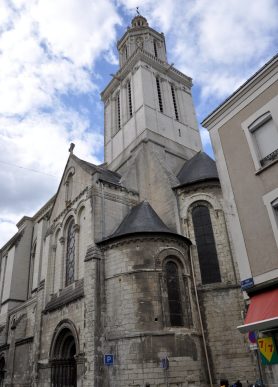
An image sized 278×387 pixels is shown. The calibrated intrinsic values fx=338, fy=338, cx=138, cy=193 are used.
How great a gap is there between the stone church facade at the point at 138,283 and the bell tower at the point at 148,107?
0.20 m

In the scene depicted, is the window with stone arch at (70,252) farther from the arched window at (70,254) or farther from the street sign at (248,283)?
the street sign at (248,283)

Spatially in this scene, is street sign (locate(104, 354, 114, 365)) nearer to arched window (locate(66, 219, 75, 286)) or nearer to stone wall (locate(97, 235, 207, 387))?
stone wall (locate(97, 235, 207, 387))

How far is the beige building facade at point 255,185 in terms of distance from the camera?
23.4 feet

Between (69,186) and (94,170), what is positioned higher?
(69,186)

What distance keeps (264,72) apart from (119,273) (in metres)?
8.75

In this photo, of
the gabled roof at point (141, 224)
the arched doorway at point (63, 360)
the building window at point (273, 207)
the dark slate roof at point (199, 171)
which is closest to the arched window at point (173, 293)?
the gabled roof at point (141, 224)

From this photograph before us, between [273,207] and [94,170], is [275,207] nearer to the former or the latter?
[273,207]

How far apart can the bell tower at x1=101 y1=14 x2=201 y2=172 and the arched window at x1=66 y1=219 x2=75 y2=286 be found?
5.88m

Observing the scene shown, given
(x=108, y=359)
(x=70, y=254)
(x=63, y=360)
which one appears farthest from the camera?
(x=70, y=254)

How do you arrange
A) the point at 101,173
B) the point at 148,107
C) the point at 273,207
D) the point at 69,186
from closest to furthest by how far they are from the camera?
the point at 273,207 → the point at 101,173 → the point at 69,186 → the point at 148,107

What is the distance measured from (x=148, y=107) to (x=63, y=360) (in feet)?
53.2

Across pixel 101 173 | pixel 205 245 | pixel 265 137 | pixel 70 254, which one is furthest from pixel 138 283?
pixel 265 137

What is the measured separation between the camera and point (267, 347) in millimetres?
6914

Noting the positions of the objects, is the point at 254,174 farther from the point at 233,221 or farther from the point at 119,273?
the point at 119,273
